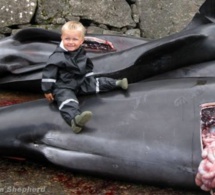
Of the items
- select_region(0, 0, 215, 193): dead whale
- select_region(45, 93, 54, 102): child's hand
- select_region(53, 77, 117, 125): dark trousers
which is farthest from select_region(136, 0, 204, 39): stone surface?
select_region(45, 93, 54, 102): child's hand

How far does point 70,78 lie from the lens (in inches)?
183

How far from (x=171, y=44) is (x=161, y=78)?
0.35 m

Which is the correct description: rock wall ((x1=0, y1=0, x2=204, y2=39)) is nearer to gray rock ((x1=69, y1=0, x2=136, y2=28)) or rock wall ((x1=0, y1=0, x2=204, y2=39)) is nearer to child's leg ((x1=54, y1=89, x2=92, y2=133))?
gray rock ((x1=69, y1=0, x2=136, y2=28))

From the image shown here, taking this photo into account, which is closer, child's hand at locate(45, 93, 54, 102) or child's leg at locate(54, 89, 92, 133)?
child's leg at locate(54, 89, 92, 133)

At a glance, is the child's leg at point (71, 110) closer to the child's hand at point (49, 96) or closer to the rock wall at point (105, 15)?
the child's hand at point (49, 96)

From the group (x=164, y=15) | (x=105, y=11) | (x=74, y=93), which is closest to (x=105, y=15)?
(x=105, y=11)

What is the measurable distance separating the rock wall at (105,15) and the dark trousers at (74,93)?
386cm

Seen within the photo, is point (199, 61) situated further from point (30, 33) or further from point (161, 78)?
point (30, 33)

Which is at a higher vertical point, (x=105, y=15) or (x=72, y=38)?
(x=72, y=38)

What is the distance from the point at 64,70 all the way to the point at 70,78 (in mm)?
77

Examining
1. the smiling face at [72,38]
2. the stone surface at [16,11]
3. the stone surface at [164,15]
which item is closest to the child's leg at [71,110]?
the smiling face at [72,38]

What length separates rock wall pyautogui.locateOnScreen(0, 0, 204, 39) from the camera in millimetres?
8406

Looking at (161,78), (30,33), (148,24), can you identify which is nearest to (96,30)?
(148,24)

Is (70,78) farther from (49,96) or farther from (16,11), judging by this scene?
(16,11)
